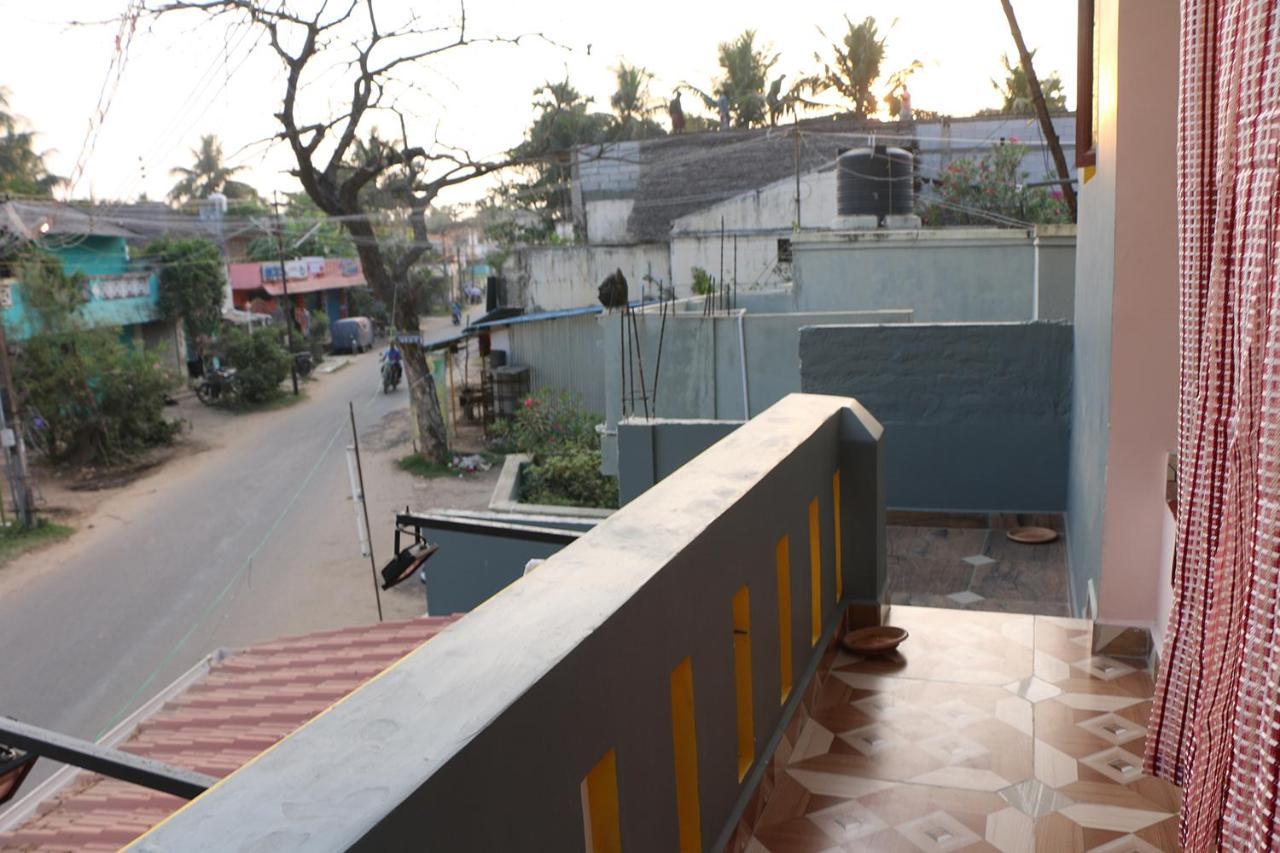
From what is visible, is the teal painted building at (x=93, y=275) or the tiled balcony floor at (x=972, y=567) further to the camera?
the teal painted building at (x=93, y=275)

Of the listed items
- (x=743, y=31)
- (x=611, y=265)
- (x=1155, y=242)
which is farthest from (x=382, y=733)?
(x=743, y=31)

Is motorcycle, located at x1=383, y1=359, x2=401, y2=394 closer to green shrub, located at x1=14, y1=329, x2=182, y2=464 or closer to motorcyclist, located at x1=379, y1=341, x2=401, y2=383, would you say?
motorcyclist, located at x1=379, y1=341, x2=401, y2=383

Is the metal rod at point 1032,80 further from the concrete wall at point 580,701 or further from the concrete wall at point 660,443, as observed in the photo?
the concrete wall at point 660,443

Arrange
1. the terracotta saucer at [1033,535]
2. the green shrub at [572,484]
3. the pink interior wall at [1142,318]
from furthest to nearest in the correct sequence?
the green shrub at [572,484], the terracotta saucer at [1033,535], the pink interior wall at [1142,318]

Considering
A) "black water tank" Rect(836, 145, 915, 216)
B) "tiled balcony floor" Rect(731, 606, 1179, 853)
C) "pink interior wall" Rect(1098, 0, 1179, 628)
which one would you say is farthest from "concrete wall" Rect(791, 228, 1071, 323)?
"tiled balcony floor" Rect(731, 606, 1179, 853)

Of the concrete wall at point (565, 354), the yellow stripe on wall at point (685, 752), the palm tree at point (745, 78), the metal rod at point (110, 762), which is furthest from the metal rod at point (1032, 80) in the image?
the palm tree at point (745, 78)

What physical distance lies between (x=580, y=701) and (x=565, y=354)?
712 inches

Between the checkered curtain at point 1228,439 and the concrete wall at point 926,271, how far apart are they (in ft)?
30.4

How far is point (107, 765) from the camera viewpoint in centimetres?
210

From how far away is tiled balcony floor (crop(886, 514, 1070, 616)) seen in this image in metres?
5.20

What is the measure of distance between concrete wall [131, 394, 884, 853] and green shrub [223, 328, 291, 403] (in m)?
23.0

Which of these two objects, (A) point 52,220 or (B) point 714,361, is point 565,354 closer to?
(B) point 714,361

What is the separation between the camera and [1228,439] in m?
1.79

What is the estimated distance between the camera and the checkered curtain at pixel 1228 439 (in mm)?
1410
